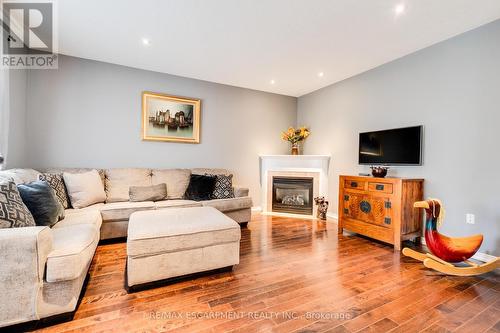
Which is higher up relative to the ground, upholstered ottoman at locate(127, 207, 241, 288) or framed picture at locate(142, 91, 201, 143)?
framed picture at locate(142, 91, 201, 143)

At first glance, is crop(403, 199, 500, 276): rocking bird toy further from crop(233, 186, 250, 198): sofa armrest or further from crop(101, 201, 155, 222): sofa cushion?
crop(101, 201, 155, 222): sofa cushion

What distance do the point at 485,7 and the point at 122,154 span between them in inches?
185

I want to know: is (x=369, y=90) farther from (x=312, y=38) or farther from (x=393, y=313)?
(x=393, y=313)

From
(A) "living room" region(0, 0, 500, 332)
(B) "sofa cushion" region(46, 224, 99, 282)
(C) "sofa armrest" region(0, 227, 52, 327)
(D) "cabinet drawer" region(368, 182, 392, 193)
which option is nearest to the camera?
(C) "sofa armrest" region(0, 227, 52, 327)

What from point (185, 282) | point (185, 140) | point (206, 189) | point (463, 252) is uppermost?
point (185, 140)

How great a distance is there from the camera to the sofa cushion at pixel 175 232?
68.9 inches

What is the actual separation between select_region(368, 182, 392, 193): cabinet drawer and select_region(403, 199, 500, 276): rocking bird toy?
52cm

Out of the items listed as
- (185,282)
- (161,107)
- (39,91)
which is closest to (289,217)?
(185,282)

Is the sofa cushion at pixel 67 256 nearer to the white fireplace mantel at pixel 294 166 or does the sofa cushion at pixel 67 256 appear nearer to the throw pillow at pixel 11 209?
the throw pillow at pixel 11 209

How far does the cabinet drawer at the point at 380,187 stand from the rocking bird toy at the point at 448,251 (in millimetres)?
519

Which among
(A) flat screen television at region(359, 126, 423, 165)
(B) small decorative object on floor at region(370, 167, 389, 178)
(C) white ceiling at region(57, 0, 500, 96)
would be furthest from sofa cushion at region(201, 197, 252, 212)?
(C) white ceiling at region(57, 0, 500, 96)

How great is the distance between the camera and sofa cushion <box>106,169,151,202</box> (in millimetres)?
3225

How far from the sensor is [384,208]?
2857 mm

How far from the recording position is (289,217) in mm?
4281
